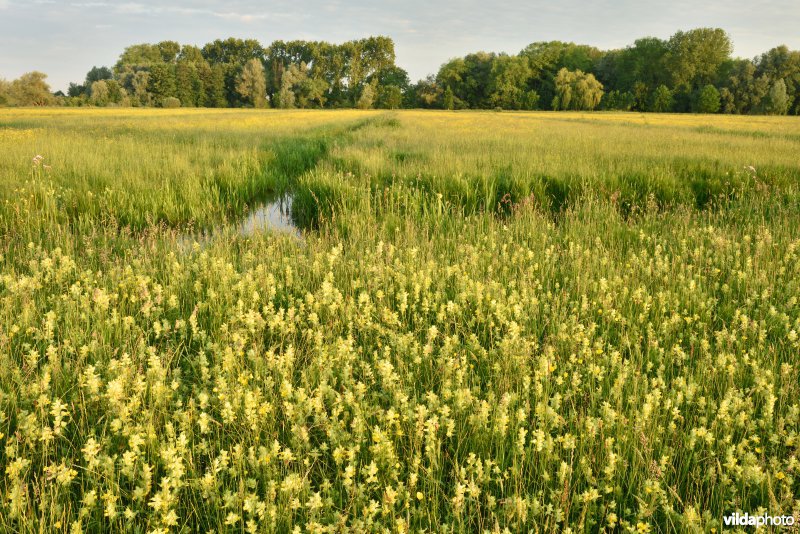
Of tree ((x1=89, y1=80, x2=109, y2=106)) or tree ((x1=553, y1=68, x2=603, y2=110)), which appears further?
tree ((x1=553, y1=68, x2=603, y2=110))

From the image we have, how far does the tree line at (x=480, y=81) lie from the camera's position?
69.1 m

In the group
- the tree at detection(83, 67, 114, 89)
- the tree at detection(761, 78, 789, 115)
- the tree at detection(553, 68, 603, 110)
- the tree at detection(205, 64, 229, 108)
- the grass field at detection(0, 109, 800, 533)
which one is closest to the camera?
the grass field at detection(0, 109, 800, 533)

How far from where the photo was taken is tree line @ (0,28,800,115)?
2719 inches

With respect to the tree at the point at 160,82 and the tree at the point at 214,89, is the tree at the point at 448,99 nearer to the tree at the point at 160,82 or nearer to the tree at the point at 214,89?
the tree at the point at 214,89

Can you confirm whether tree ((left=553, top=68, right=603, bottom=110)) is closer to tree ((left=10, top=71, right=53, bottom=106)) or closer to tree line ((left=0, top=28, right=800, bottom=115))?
tree line ((left=0, top=28, right=800, bottom=115))

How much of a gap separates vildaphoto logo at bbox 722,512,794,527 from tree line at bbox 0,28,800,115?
7881cm

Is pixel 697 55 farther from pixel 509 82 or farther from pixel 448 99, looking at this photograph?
pixel 448 99

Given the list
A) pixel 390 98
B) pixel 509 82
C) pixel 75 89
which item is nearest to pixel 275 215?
pixel 390 98

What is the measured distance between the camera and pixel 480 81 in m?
98.2

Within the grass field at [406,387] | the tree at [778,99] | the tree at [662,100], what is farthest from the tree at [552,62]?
the grass field at [406,387]

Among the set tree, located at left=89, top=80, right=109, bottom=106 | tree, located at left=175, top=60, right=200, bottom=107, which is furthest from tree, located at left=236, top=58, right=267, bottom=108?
tree, located at left=89, top=80, right=109, bottom=106

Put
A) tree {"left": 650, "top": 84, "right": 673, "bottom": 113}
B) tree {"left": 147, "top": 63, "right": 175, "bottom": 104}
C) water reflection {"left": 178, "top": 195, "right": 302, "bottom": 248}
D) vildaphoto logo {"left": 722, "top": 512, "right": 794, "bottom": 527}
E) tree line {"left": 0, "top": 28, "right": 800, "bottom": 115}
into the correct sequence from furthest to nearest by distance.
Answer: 1. tree {"left": 147, "top": 63, "right": 175, "bottom": 104}
2. tree {"left": 650, "top": 84, "right": 673, "bottom": 113}
3. tree line {"left": 0, "top": 28, "right": 800, "bottom": 115}
4. water reflection {"left": 178, "top": 195, "right": 302, "bottom": 248}
5. vildaphoto logo {"left": 722, "top": 512, "right": 794, "bottom": 527}

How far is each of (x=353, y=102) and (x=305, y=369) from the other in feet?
338

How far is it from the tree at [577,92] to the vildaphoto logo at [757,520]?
273ft
